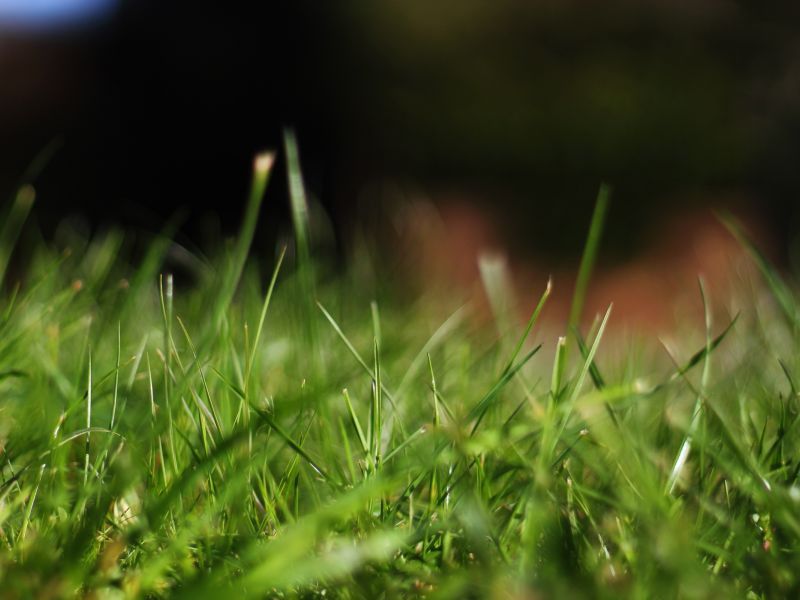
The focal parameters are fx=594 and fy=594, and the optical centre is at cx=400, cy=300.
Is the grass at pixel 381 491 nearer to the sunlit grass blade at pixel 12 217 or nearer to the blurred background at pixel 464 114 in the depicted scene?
the sunlit grass blade at pixel 12 217

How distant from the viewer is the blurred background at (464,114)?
2602mm

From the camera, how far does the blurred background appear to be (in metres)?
2.60

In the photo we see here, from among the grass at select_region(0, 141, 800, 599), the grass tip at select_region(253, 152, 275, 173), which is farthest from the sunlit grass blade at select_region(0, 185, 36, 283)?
the grass tip at select_region(253, 152, 275, 173)

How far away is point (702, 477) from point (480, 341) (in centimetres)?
45

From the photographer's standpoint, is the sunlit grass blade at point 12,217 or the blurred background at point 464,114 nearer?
the sunlit grass blade at point 12,217

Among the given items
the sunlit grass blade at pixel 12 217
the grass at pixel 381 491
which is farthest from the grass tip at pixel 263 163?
the sunlit grass blade at pixel 12 217

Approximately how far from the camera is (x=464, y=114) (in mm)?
2643

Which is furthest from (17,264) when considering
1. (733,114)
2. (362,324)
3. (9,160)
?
(733,114)

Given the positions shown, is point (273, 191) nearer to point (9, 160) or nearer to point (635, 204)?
point (9, 160)

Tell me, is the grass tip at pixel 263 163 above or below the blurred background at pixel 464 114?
above

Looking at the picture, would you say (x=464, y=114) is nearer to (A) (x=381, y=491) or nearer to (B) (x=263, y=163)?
(B) (x=263, y=163)

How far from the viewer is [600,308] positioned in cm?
238

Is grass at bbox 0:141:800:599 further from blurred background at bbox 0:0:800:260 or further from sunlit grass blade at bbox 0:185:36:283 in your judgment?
blurred background at bbox 0:0:800:260

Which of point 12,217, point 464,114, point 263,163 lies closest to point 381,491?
point 263,163
